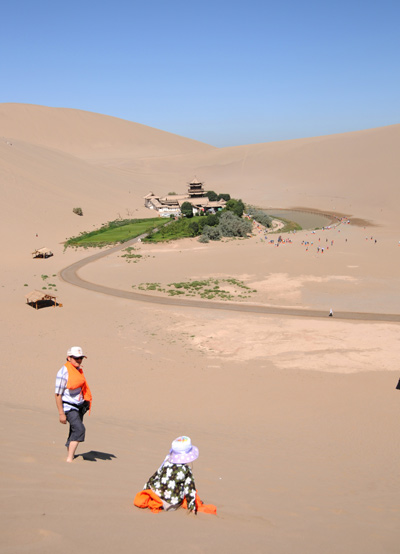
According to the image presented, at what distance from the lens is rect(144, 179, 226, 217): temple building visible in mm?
68938

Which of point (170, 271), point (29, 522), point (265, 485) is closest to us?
point (29, 522)

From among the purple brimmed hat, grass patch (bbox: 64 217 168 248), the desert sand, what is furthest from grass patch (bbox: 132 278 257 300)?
the purple brimmed hat

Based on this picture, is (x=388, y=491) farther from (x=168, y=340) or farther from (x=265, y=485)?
(x=168, y=340)

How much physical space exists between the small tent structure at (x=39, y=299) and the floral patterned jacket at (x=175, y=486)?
1902cm

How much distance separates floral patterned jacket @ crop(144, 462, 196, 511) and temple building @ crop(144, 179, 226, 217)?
6165 cm

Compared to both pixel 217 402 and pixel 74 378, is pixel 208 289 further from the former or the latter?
pixel 74 378

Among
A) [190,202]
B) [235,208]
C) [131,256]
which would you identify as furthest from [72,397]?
[190,202]

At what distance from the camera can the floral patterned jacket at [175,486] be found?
18.1 feet

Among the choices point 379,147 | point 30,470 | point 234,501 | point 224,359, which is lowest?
point 224,359

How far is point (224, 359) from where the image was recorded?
657 inches

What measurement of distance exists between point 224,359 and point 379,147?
111m

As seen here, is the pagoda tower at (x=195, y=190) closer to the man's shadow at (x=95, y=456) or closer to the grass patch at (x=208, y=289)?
the grass patch at (x=208, y=289)

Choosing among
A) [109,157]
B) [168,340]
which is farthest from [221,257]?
[109,157]

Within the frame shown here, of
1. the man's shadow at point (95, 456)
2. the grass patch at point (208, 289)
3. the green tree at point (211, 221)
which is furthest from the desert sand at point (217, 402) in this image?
the green tree at point (211, 221)
